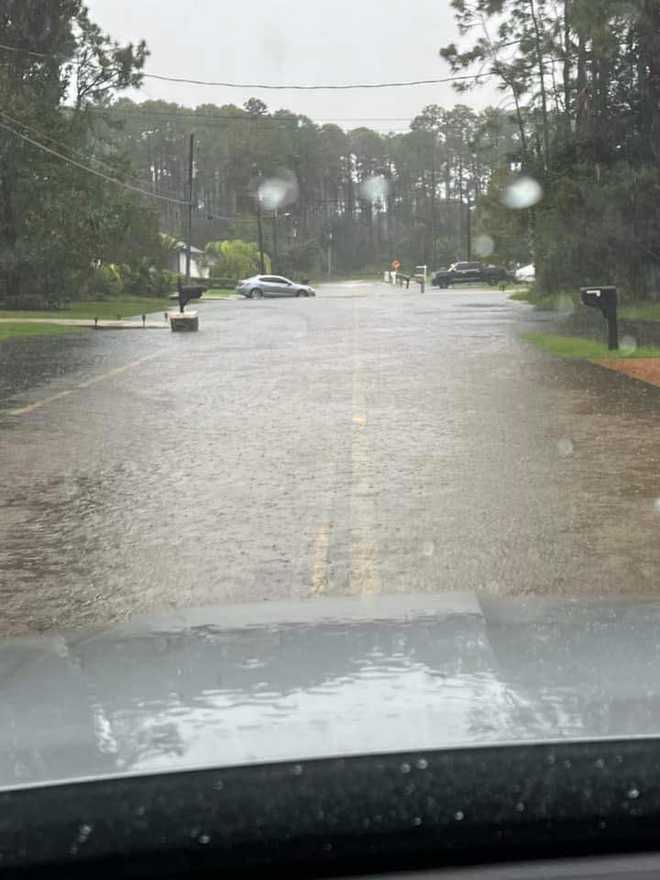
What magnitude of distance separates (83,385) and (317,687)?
15532 mm

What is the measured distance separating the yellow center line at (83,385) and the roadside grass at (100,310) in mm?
18490

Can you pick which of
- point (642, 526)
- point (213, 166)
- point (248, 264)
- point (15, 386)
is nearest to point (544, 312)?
point (15, 386)

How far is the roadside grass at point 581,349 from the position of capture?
21.5 metres

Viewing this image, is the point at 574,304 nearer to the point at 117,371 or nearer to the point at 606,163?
the point at 606,163

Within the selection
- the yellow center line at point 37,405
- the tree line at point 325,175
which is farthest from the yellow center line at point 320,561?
the tree line at point 325,175

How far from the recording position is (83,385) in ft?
57.6

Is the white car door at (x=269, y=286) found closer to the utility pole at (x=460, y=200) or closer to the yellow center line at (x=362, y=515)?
the yellow center line at (x=362, y=515)

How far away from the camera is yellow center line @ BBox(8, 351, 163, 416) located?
14.7 metres

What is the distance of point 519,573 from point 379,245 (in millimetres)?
159910

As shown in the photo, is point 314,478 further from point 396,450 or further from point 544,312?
point 544,312

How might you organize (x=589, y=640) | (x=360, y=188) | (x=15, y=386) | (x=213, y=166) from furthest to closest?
(x=360, y=188) → (x=213, y=166) → (x=15, y=386) → (x=589, y=640)

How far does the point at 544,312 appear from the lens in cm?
4256

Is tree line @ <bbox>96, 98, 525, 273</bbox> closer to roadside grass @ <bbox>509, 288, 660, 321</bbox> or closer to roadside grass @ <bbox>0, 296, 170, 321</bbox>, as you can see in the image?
roadside grass @ <bbox>0, 296, 170, 321</bbox>

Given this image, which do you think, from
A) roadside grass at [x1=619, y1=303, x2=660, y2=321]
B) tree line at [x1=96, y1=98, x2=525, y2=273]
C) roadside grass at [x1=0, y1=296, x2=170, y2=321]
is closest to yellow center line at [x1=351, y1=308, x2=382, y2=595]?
roadside grass at [x1=619, y1=303, x2=660, y2=321]
